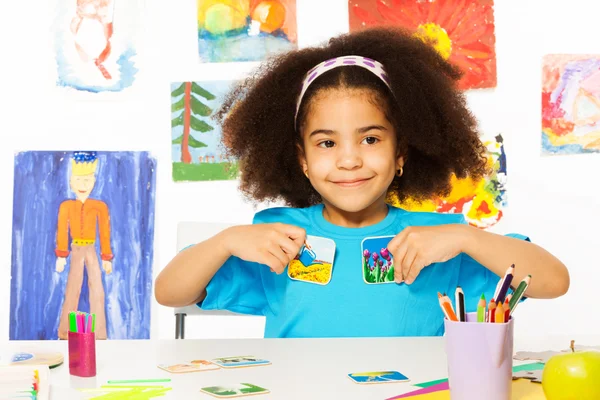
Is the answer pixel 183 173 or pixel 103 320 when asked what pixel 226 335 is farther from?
pixel 183 173

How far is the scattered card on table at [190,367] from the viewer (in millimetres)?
847

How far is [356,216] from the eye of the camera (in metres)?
1.36

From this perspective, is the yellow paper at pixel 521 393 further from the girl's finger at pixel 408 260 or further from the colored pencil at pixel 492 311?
the girl's finger at pixel 408 260

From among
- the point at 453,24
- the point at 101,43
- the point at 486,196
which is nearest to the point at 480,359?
the point at 486,196

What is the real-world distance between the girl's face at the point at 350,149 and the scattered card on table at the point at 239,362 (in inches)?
16.6

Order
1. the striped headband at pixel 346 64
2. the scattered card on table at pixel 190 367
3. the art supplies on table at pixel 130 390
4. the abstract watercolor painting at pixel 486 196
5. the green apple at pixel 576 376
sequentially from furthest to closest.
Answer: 1. the abstract watercolor painting at pixel 486 196
2. the striped headband at pixel 346 64
3. the scattered card on table at pixel 190 367
4. the art supplies on table at pixel 130 390
5. the green apple at pixel 576 376

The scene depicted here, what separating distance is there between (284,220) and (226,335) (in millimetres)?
1110

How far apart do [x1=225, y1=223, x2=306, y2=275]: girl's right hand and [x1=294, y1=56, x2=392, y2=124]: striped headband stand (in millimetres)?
326

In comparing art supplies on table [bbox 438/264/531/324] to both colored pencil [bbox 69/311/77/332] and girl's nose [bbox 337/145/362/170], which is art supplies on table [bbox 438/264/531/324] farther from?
girl's nose [bbox 337/145/362/170]

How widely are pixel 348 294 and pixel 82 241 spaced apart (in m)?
1.37

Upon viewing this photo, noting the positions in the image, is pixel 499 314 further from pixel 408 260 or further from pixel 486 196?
pixel 486 196

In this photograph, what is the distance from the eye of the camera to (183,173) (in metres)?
2.38

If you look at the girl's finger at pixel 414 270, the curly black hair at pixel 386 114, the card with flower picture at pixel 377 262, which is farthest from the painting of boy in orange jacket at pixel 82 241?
the girl's finger at pixel 414 270

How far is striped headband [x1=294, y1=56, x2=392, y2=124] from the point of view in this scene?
1.33 meters
